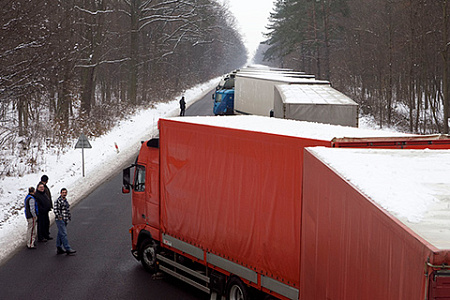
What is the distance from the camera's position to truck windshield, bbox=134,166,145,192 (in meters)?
12.0

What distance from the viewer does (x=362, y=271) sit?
4.61 metres

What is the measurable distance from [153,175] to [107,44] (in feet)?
113

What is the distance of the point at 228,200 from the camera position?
904 centimetres

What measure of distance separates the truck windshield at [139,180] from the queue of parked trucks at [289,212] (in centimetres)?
2

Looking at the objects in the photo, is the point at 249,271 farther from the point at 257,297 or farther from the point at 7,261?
the point at 7,261

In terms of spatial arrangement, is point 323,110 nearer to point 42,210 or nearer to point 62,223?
point 42,210

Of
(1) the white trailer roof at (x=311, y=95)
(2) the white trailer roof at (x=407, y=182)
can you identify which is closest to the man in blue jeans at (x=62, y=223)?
(2) the white trailer roof at (x=407, y=182)

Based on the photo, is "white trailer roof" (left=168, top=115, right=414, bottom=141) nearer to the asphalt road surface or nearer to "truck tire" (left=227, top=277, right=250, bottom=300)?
"truck tire" (left=227, top=277, right=250, bottom=300)

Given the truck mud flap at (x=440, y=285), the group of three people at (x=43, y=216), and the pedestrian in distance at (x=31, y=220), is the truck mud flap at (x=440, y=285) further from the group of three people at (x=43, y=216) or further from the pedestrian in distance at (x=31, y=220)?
the pedestrian in distance at (x=31, y=220)

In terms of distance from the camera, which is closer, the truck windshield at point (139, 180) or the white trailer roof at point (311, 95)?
the truck windshield at point (139, 180)

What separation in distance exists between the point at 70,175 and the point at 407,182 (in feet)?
64.3

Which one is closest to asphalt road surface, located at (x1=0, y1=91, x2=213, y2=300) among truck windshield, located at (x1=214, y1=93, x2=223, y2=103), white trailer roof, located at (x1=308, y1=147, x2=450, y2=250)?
white trailer roof, located at (x1=308, y1=147, x2=450, y2=250)

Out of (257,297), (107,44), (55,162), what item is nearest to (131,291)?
(257,297)

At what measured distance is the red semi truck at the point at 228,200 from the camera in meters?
7.52
